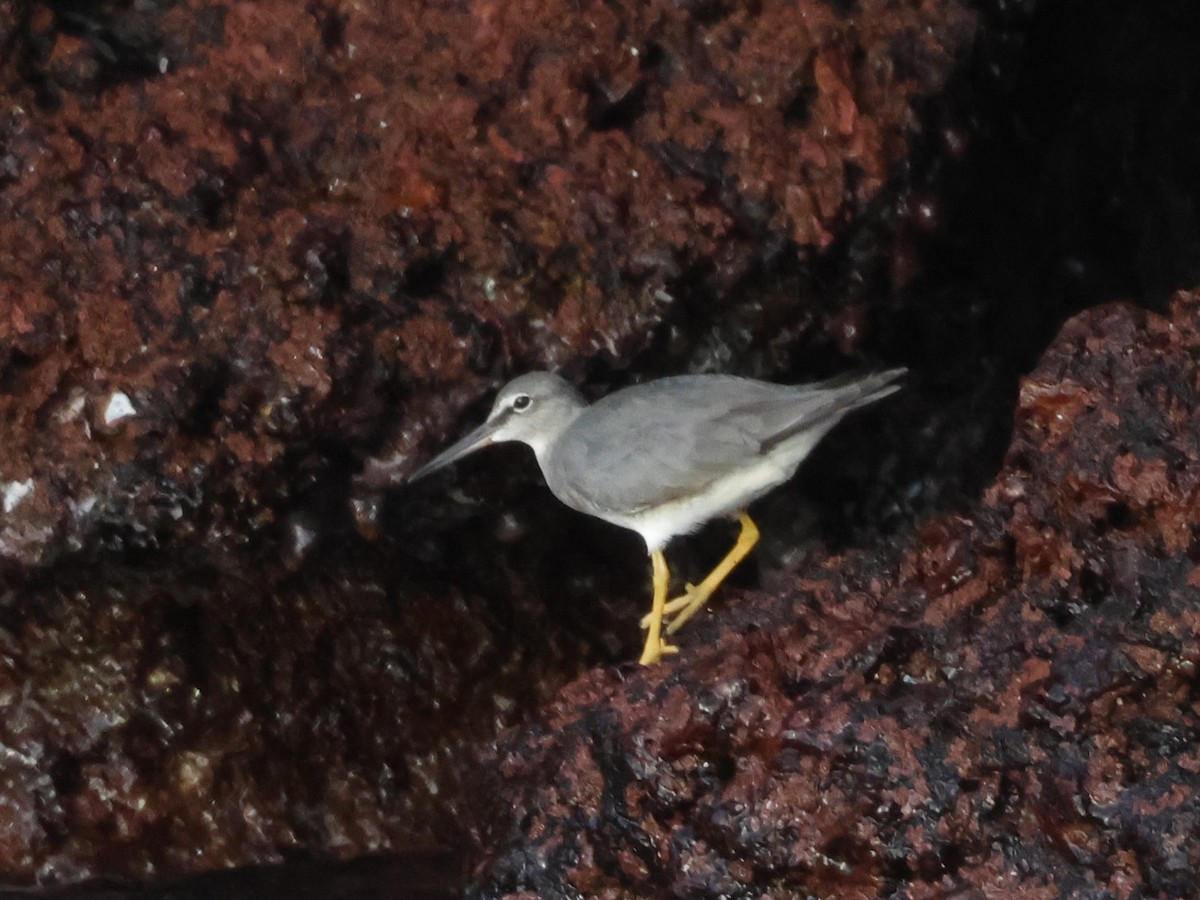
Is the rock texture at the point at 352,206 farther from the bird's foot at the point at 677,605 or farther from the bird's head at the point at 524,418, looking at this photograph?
the bird's foot at the point at 677,605

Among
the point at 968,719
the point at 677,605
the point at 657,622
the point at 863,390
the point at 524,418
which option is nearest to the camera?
the point at 968,719

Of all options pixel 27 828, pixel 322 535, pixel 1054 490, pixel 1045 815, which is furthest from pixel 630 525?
pixel 27 828

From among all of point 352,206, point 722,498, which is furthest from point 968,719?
point 352,206

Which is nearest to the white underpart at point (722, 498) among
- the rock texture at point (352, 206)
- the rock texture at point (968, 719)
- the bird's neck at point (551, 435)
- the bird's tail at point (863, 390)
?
the bird's tail at point (863, 390)

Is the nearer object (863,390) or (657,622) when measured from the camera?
(863,390)

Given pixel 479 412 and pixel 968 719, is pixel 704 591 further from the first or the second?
pixel 968 719

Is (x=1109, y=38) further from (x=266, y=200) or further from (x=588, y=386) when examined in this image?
(x=266, y=200)

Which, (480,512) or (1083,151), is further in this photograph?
(1083,151)
